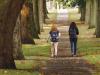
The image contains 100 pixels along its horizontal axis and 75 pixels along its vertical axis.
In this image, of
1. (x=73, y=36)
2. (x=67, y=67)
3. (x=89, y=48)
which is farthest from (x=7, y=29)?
(x=89, y=48)

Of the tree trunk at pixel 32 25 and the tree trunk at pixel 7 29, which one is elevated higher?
the tree trunk at pixel 7 29

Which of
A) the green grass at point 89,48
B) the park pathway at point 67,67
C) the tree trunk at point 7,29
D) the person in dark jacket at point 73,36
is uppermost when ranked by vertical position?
the tree trunk at point 7,29

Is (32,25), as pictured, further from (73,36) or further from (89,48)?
(73,36)

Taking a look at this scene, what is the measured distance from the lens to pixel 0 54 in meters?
18.8

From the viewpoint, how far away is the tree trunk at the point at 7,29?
59.6 feet

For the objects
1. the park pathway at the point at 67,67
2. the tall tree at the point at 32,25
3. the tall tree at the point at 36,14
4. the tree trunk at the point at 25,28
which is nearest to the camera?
the park pathway at the point at 67,67

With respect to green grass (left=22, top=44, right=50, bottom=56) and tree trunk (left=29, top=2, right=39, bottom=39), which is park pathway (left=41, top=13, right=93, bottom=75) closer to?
green grass (left=22, top=44, right=50, bottom=56)

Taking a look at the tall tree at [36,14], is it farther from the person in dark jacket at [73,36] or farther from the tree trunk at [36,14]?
the person in dark jacket at [73,36]

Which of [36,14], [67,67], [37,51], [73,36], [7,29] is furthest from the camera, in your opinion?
[36,14]

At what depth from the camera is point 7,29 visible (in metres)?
18.9

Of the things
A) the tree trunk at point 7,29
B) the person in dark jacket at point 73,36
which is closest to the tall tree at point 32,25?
the person in dark jacket at point 73,36

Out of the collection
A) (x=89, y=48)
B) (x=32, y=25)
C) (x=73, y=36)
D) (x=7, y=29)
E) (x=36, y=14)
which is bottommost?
(x=89, y=48)

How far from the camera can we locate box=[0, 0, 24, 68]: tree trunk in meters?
18.2

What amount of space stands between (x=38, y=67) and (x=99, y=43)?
1434 cm
